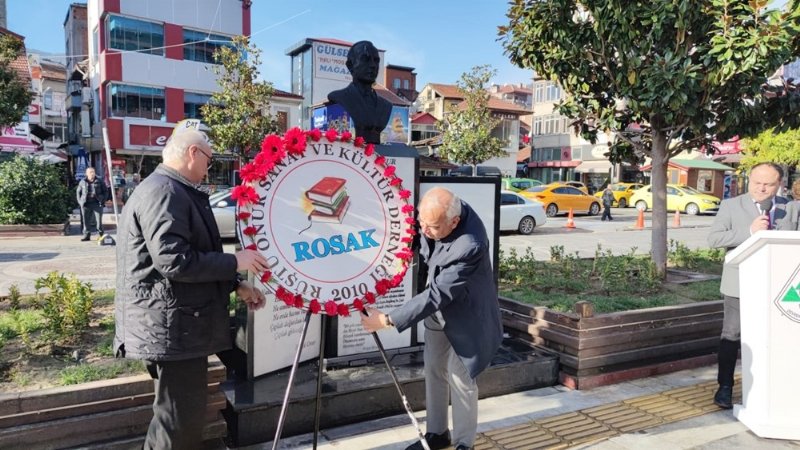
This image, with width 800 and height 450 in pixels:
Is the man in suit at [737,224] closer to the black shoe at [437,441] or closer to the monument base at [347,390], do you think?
the monument base at [347,390]

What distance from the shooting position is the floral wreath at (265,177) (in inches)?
109

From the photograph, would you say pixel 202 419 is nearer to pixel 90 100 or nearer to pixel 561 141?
pixel 90 100

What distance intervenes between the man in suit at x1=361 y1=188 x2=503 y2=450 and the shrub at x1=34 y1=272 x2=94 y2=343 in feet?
7.50

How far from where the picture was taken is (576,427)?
3904 millimetres

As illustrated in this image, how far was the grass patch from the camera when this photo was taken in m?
3.19

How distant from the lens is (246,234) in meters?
2.78

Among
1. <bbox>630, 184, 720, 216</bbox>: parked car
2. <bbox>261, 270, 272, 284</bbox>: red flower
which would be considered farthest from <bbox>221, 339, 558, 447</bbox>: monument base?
<bbox>630, 184, 720, 216</bbox>: parked car

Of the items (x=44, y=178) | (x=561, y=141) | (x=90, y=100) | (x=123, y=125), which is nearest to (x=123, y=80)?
(x=123, y=125)

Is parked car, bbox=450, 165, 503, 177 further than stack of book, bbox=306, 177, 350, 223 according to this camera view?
Yes

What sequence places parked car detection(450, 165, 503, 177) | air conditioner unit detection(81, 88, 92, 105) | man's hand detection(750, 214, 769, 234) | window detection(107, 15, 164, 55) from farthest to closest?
1. air conditioner unit detection(81, 88, 92, 105)
2. window detection(107, 15, 164, 55)
3. parked car detection(450, 165, 503, 177)
4. man's hand detection(750, 214, 769, 234)

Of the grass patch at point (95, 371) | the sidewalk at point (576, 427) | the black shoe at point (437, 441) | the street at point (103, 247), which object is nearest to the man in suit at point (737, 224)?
the sidewalk at point (576, 427)

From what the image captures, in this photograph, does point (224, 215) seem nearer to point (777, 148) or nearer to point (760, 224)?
point (760, 224)

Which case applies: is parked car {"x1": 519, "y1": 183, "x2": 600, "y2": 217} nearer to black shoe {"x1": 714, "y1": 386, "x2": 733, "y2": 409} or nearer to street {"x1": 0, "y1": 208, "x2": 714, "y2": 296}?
street {"x1": 0, "y1": 208, "x2": 714, "y2": 296}

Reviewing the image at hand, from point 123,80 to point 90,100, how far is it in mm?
5666
